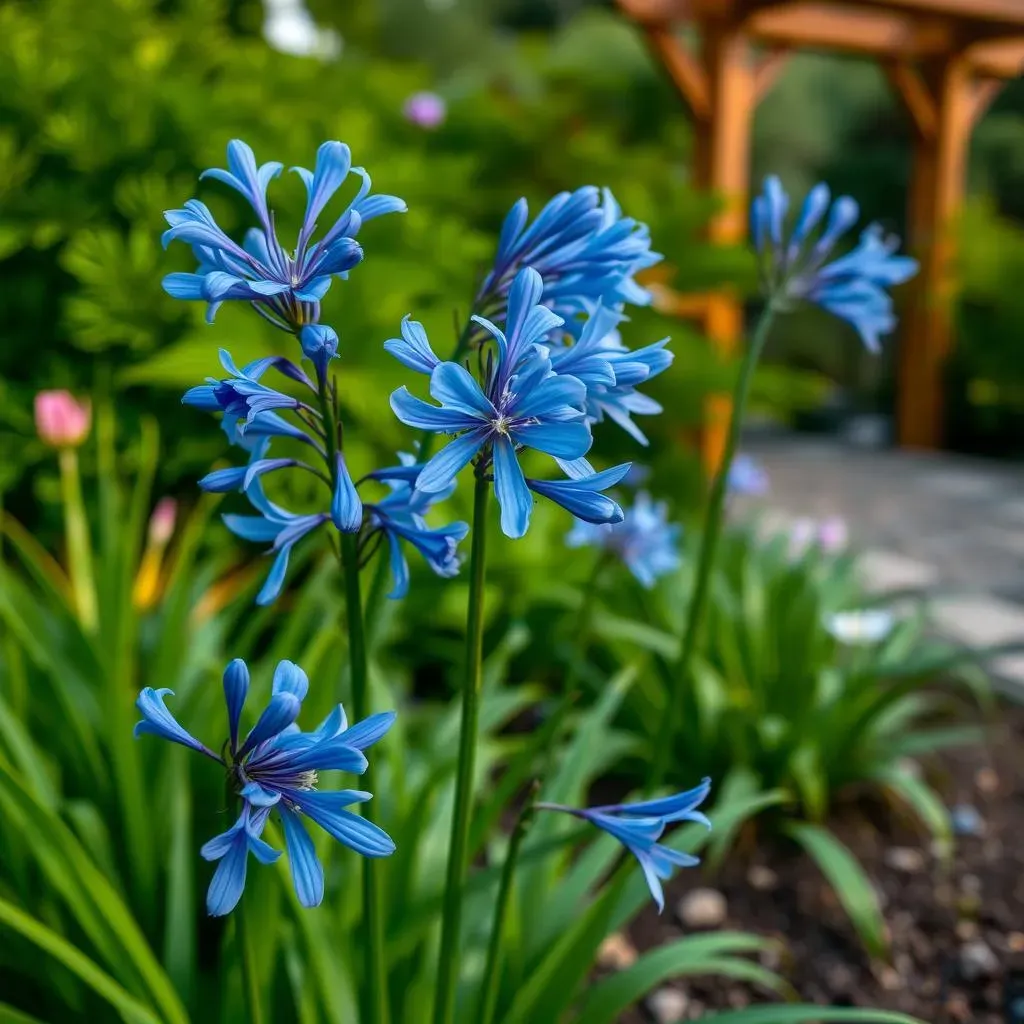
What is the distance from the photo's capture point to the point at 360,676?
31.1 inches

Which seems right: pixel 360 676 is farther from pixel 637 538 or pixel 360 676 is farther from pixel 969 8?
pixel 969 8

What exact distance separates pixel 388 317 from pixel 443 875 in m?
1.58

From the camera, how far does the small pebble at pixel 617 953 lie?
5.58 feet

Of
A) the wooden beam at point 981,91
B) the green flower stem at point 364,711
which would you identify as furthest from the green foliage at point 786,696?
the wooden beam at point 981,91

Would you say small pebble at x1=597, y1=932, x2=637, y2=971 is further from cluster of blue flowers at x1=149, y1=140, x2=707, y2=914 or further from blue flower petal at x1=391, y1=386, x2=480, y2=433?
blue flower petal at x1=391, y1=386, x2=480, y2=433

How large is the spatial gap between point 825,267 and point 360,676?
0.68 meters

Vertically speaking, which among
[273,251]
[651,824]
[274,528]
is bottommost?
[651,824]

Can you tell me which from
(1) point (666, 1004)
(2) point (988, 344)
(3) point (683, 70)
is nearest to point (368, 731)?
(1) point (666, 1004)

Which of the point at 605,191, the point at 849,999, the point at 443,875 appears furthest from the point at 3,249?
the point at 849,999

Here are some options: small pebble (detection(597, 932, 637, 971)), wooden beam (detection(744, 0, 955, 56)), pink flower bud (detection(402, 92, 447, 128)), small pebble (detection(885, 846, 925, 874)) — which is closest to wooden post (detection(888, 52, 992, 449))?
wooden beam (detection(744, 0, 955, 56))

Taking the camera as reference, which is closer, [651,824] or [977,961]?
[651,824]

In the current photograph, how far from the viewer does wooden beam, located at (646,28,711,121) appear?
17.6ft

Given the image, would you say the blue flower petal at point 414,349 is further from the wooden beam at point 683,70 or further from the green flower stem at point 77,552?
the wooden beam at point 683,70

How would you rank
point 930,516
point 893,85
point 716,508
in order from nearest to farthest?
point 716,508 < point 930,516 < point 893,85
